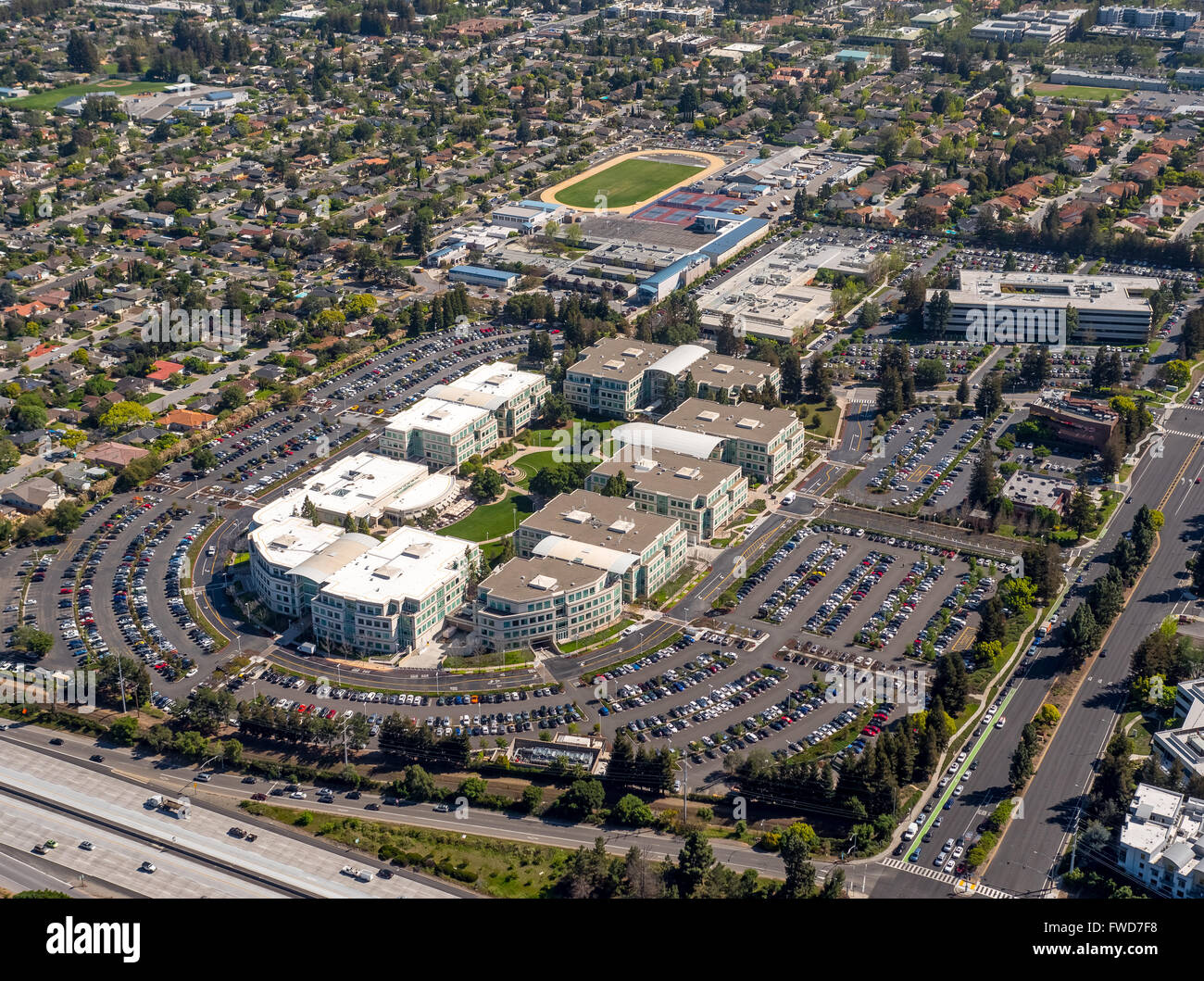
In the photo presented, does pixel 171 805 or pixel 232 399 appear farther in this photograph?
pixel 232 399

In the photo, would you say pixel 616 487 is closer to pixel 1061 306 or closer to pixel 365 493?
pixel 365 493

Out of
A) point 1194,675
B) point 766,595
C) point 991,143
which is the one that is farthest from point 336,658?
point 991,143

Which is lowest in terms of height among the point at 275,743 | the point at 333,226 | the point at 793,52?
the point at 275,743

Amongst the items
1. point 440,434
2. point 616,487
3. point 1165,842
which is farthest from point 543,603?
point 1165,842

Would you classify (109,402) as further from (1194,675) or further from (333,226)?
(1194,675)

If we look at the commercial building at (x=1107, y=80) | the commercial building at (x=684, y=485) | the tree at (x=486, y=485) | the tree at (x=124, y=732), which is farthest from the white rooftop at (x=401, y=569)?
the commercial building at (x=1107, y=80)

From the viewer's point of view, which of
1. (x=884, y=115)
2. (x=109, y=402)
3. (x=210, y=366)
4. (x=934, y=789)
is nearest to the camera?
(x=934, y=789)
